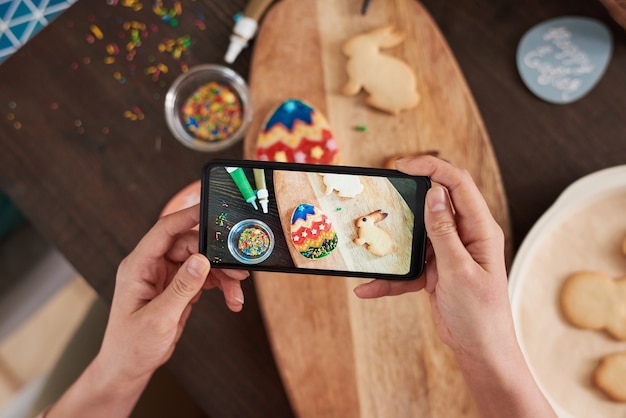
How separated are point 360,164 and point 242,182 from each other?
0.24m

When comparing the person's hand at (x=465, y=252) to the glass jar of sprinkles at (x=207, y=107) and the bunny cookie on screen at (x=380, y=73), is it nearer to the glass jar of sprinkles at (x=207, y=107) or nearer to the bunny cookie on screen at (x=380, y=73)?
the bunny cookie on screen at (x=380, y=73)

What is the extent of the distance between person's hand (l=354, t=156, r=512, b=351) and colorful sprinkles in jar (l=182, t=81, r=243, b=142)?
35 cm

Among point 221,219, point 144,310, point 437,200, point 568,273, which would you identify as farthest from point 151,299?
point 568,273

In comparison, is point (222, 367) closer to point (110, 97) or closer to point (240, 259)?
point (240, 259)

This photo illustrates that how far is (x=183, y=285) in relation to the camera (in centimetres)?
65

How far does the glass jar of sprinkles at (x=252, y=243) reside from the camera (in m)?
0.67

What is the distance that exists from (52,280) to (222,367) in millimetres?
475

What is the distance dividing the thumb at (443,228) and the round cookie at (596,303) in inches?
10.5

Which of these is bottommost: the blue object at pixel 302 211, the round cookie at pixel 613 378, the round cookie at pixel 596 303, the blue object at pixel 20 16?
the round cookie at pixel 613 378

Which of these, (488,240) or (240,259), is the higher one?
(240,259)

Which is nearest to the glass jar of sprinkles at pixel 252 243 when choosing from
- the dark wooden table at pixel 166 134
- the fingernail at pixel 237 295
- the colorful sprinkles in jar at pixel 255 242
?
the colorful sprinkles in jar at pixel 255 242

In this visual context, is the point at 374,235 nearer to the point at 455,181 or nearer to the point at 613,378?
the point at 455,181

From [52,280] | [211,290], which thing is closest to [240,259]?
[211,290]

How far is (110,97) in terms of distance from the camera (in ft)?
3.02
